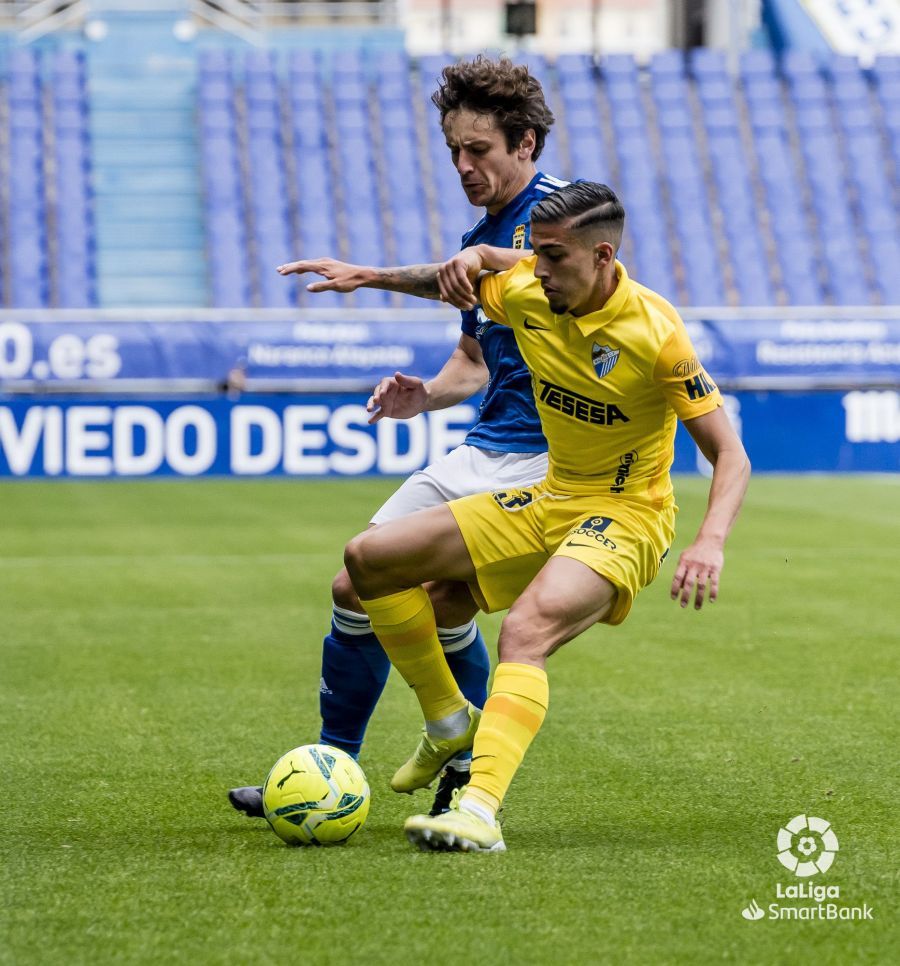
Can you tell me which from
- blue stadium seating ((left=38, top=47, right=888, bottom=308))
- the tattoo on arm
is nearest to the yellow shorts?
the tattoo on arm

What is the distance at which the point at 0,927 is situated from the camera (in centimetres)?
372

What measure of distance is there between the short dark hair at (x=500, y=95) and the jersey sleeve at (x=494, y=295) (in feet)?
1.47

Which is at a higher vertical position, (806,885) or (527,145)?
(527,145)

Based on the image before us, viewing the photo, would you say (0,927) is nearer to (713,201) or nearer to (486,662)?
(486,662)

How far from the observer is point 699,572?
439 cm

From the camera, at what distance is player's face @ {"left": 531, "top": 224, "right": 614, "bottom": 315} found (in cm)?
462

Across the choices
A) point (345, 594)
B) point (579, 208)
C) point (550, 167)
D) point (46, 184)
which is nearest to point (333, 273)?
point (579, 208)

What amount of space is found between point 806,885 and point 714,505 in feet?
3.49

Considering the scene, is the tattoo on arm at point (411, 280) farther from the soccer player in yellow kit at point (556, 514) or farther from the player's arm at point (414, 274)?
the soccer player in yellow kit at point (556, 514)

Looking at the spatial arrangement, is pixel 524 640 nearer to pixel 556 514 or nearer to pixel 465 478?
pixel 556 514

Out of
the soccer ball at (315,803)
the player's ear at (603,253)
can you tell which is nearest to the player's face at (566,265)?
the player's ear at (603,253)

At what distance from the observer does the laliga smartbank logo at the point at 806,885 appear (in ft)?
12.6

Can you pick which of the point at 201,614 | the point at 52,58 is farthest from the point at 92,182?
the point at 201,614

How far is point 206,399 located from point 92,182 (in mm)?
8365
